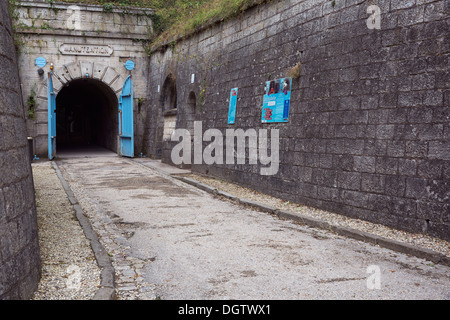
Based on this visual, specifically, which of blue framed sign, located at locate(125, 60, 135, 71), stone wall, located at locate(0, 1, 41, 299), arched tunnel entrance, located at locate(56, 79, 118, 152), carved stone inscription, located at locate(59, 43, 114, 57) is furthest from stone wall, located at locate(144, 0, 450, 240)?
arched tunnel entrance, located at locate(56, 79, 118, 152)

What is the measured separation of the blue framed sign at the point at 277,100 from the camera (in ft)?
26.3

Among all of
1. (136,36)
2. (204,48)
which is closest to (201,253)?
(204,48)

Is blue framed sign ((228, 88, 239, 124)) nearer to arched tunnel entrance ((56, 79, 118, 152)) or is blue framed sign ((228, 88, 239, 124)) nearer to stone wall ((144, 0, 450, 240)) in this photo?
stone wall ((144, 0, 450, 240))

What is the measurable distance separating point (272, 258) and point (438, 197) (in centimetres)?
218

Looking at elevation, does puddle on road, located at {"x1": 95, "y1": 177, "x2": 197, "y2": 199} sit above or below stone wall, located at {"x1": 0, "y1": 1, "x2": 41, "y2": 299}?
below

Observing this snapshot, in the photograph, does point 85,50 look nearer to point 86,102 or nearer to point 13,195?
point 86,102

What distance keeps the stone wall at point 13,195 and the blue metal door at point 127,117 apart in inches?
490

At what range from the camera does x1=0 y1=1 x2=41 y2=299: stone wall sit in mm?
3039

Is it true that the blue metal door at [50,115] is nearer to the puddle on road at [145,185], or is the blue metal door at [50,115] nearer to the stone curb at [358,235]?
the puddle on road at [145,185]

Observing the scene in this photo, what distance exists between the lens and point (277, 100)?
8.33 m

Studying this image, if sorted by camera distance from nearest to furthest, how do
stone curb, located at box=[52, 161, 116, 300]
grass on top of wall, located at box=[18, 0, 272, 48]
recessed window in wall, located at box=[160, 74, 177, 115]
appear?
stone curb, located at box=[52, 161, 116, 300] < grass on top of wall, located at box=[18, 0, 272, 48] < recessed window in wall, located at box=[160, 74, 177, 115]

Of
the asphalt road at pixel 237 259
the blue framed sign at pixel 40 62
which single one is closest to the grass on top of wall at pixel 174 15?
the blue framed sign at pixel 40 62

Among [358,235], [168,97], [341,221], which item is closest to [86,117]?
[168,97]

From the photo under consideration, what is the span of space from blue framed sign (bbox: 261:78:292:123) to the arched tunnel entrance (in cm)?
993
